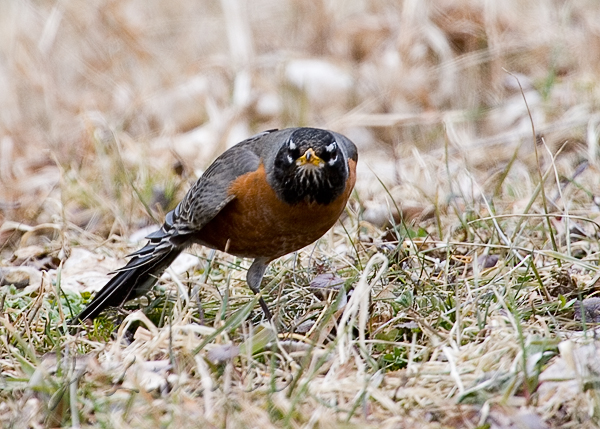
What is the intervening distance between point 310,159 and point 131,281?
4.32 feet

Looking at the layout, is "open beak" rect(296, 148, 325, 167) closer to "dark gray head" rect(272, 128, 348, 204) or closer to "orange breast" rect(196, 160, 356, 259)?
"dark gray head" rect(272, 128, 348, 204)

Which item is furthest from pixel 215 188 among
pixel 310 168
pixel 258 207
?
pixel 310 168

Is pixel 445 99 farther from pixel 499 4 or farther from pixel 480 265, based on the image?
pixel 480 265

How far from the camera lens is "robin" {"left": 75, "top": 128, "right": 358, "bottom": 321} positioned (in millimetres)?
4383

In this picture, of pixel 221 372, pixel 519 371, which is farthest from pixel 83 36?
pixel 519 371

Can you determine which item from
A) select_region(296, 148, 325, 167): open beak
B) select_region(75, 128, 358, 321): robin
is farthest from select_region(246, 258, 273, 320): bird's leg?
select_region(296, 148, 325, 167): open beak

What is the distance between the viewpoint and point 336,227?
584 cm

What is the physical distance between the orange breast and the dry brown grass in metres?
0.24

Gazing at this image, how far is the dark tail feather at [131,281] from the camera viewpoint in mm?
4500

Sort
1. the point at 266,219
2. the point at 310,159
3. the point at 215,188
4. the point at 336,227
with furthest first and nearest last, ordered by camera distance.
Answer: the point at 336,227
the point at 215,188
the point at 266,219
the point at 310,159

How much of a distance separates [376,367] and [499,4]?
6991 millimetres

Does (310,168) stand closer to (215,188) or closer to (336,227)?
(215,188)

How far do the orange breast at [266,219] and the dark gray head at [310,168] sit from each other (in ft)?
0.20

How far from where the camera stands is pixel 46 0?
392 inches
